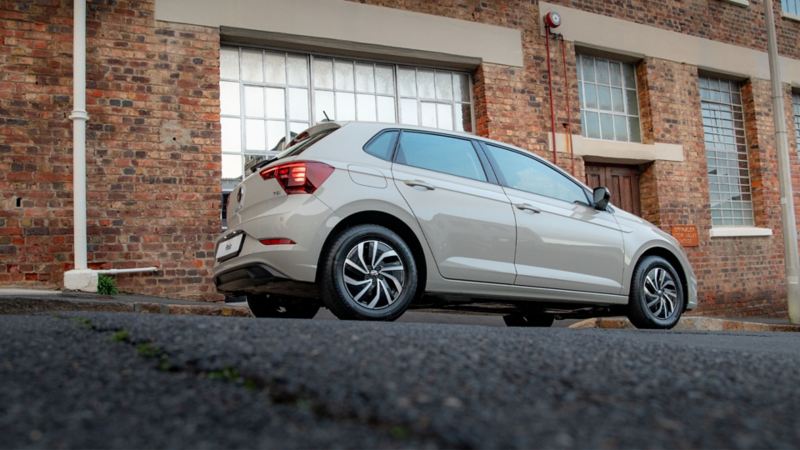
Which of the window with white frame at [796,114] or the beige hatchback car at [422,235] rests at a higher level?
the window with white frame at [796,114]

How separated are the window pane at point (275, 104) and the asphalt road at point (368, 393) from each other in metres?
6.33

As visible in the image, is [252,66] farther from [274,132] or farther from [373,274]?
[373,274]

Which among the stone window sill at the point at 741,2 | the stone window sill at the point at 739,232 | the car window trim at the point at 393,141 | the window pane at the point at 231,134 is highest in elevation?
the stone window sill at the point at 741,2

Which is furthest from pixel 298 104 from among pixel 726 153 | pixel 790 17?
pixel 790 17

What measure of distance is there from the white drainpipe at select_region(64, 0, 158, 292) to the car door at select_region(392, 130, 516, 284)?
4026mm

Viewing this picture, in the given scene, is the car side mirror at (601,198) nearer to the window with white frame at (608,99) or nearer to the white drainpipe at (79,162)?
the white drainpipe at (79,162)

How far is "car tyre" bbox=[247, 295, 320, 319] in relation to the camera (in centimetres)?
592

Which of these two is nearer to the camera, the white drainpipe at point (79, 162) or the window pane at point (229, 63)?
the white drainpipe at point (79, 162)

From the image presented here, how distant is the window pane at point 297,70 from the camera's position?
9289mm

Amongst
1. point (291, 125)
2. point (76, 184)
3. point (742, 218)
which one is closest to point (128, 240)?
point (76, 184)

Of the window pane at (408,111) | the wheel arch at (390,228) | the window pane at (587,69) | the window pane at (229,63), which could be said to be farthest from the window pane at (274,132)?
the window pane at (587,69)

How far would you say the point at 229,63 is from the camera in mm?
8953

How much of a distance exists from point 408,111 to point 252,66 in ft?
7.62

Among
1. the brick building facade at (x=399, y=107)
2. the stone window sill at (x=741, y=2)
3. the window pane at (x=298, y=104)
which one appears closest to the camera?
the brick building facade at (x=399, y=107)
